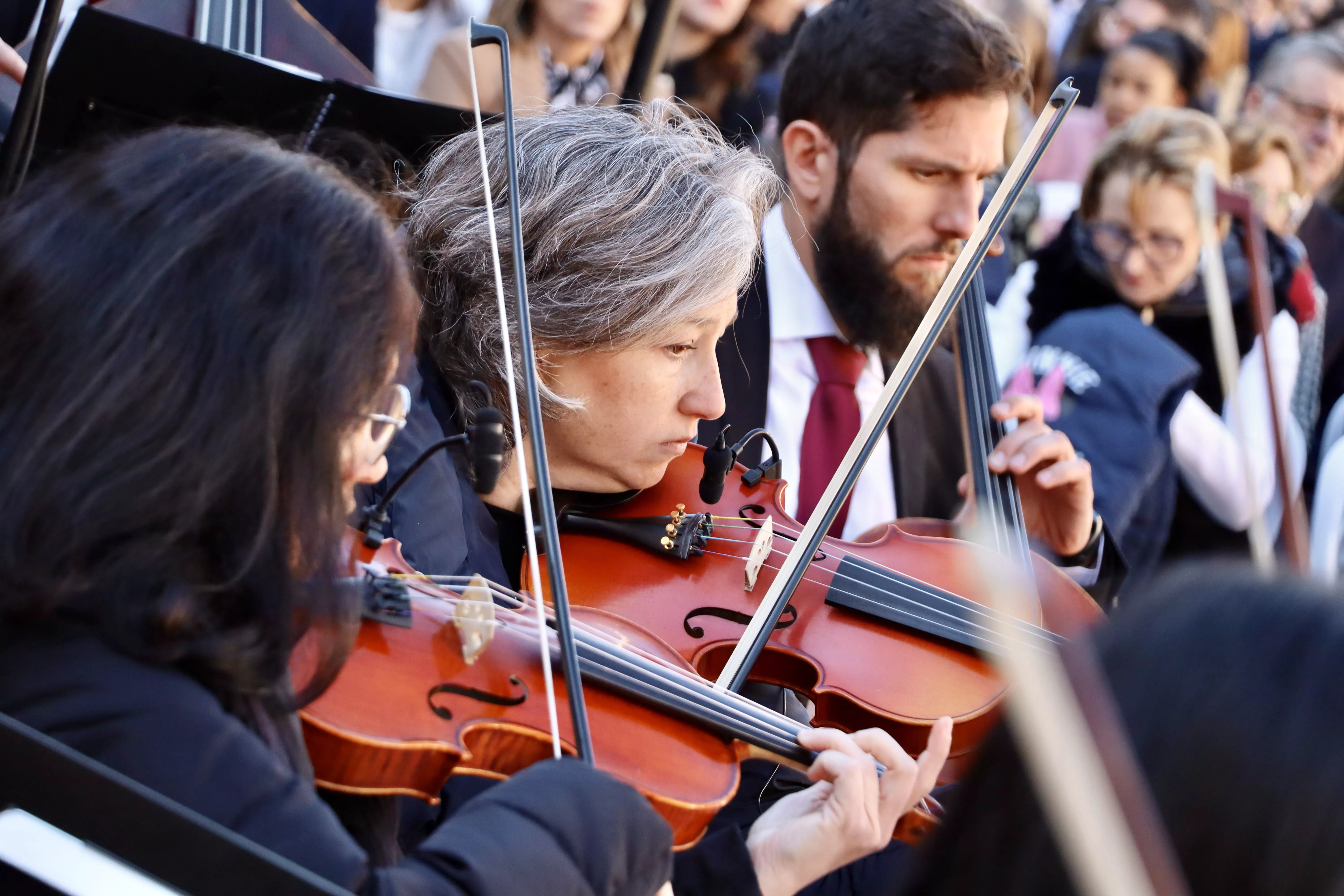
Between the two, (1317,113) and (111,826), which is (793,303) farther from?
(1317,113)

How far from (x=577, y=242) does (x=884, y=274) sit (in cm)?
77

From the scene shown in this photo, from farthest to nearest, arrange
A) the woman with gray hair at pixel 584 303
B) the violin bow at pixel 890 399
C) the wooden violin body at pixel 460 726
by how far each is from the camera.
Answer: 1. the woman with gray hair at pixel 584 303
2. the violin bow at pixel 890 399
3. the wooden violin body at pixel 460 726

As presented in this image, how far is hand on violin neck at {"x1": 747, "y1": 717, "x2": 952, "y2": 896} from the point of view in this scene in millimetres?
1131

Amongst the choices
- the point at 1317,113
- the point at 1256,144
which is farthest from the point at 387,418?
the point at 1317,113

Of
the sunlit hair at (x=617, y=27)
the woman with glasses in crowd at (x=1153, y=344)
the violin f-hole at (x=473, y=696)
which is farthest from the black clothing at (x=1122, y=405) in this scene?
the violin f-hole at (x=473, y=696)

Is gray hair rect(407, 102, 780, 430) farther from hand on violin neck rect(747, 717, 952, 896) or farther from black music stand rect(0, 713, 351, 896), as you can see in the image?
black music stand rect(0, 713, 351, 896)

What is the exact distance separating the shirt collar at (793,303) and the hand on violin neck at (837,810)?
1.00 m

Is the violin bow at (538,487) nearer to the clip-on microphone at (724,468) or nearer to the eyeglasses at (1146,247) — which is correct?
the clip-on microphone at (724,468)

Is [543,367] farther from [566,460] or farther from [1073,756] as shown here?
[1073,756]

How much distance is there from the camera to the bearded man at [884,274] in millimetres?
2027

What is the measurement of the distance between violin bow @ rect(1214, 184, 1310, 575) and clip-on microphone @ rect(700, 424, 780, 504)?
964 millimetres

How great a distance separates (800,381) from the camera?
6.83 ft

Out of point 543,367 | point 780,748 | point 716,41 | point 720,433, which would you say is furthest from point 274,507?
point 716,41

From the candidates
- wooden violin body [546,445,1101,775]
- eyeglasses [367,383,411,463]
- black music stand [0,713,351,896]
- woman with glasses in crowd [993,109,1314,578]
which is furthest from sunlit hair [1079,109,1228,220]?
black music stand [0,713,351,896]
